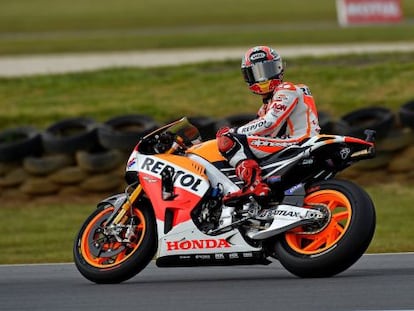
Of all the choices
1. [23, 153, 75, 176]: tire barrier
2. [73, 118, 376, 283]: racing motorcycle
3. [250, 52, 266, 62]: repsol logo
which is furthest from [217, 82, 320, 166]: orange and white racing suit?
[23, 153, 75, 176]: tire barrier

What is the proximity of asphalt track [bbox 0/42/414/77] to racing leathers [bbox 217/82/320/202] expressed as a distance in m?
12.7

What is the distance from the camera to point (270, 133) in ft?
25.7

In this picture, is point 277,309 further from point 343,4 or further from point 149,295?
point 343,4

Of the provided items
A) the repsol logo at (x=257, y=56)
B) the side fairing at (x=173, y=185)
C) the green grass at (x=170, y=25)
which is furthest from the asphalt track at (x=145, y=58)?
the repsol logo at (x=257, y=56)

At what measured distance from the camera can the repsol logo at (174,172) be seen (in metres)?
7.93

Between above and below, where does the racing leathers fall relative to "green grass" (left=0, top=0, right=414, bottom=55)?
above

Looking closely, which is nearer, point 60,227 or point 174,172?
point 174,172

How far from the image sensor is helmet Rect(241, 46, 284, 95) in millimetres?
7898

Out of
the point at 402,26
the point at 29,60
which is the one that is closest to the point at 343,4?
the point at 402,26

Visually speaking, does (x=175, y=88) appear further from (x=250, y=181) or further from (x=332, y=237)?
(x=332, y=237)

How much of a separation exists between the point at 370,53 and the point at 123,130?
673cm

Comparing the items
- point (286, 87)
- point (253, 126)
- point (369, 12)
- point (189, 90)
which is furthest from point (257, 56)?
point (369, 12)

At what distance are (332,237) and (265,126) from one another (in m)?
0.97

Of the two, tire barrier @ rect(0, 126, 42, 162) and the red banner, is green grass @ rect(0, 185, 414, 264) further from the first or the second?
the red banner
